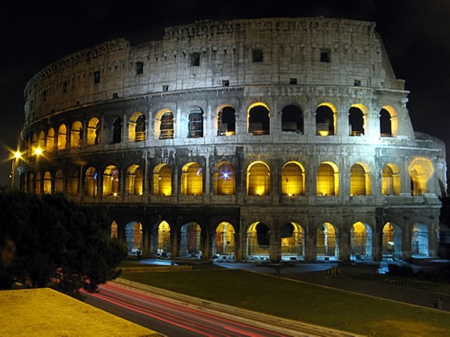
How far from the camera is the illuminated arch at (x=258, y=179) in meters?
31.8

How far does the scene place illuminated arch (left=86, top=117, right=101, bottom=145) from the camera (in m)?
36.8

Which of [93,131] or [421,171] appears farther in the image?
[93,131]

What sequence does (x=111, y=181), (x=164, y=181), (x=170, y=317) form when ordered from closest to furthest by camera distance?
(x=170, y=317), (x=164, y=181), (x=111, y=181)

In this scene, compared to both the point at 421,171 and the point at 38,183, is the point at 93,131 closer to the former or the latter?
the point at 38,183

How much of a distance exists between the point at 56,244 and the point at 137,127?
2294 centimetres

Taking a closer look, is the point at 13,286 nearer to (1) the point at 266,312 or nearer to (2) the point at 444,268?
(1) the point at 266,312

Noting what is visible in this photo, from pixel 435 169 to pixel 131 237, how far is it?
24.9 meters

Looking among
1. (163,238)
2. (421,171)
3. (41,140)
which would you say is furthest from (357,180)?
(41,140)

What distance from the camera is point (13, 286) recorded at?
1402cm

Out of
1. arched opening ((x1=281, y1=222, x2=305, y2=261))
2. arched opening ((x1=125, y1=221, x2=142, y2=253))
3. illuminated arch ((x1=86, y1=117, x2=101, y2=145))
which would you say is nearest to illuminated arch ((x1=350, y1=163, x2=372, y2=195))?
arched opening ((x1=281, y1=222, x2=305, y2=261))

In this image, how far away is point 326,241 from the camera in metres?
31.6

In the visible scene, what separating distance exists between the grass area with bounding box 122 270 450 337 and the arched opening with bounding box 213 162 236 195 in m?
8.64

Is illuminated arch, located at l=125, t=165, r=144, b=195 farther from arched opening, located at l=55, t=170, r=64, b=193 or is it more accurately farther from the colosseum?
arched opening, located at l=55, t=170, r=64, b=193

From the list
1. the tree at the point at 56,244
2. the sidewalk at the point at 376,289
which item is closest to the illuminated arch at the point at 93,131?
the sidewalk at the point at 376,289
